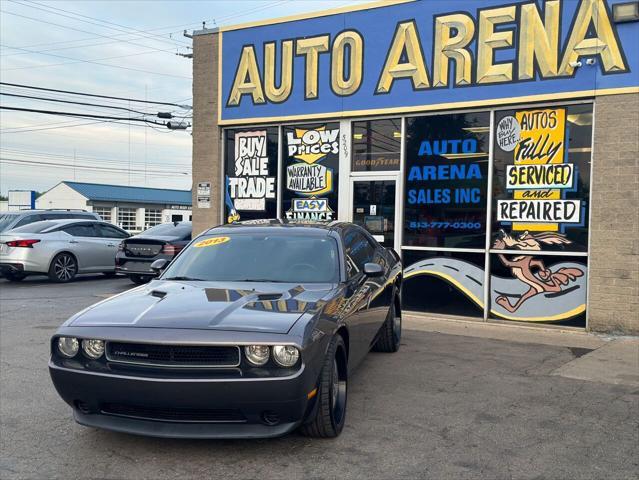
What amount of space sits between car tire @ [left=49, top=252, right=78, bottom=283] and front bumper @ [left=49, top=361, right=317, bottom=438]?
11158 mm

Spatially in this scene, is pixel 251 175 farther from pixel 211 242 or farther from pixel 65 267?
pixel 211 242

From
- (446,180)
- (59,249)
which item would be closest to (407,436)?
(446,180)

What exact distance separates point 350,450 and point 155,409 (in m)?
1.34

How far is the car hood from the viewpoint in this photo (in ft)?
12.8

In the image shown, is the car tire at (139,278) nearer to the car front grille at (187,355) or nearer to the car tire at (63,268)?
the car tire at (63,268)

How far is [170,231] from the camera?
Result: 44.6 feet

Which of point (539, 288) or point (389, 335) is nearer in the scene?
point (389, 335)

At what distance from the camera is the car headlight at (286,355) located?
372 cm

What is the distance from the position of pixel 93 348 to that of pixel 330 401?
162cm

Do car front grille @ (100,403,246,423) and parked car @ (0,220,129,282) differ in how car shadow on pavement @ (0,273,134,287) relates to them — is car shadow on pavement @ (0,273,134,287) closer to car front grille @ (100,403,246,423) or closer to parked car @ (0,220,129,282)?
parked car @ (0,220,129,282)

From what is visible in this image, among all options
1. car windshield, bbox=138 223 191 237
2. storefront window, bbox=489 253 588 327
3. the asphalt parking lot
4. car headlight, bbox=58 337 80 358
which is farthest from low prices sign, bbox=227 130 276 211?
car headlight, bbox=58 337 80 358

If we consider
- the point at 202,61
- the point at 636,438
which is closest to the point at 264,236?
the point at 636,438

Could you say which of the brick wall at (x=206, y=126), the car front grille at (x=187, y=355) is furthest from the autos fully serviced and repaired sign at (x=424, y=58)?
the car front grille at (x=187, y=355)

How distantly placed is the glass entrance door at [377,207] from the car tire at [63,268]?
25.1ft
